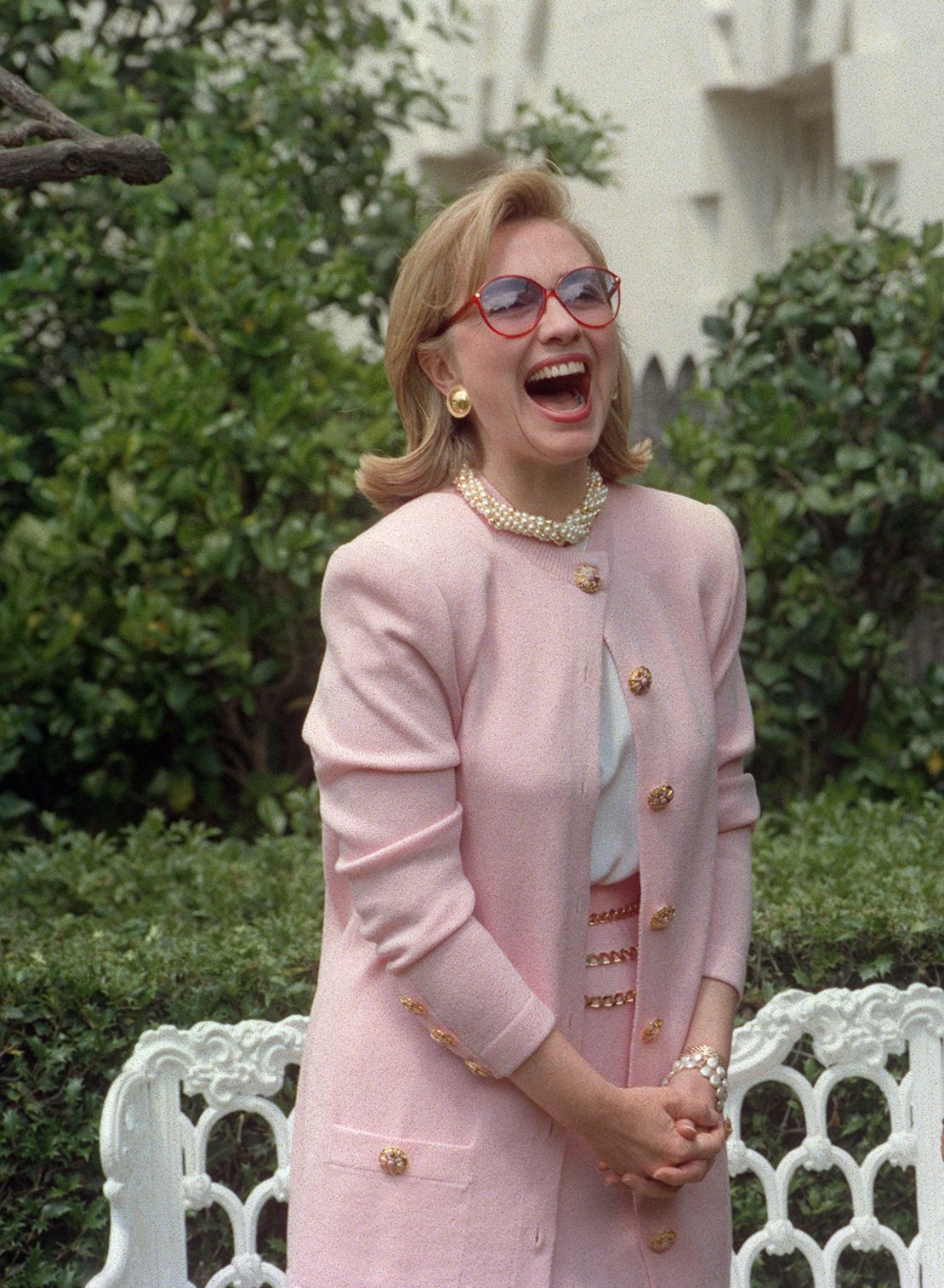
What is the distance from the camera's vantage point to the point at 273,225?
5379mm

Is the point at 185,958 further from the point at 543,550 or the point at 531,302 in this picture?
the point at 531,302

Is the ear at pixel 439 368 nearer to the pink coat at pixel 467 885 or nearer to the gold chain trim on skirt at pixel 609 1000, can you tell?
the pink coat at pixel 467 885

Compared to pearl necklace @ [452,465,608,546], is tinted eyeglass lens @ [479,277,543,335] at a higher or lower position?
higher

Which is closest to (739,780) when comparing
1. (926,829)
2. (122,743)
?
(926,829)

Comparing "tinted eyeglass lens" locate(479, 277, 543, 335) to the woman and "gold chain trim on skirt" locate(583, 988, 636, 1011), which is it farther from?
"gold chain trim on skirt" locate(583, 988, 636, 1011)

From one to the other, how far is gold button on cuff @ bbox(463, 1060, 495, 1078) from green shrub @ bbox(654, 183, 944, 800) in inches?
121

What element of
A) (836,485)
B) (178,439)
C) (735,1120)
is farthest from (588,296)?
(836,485)

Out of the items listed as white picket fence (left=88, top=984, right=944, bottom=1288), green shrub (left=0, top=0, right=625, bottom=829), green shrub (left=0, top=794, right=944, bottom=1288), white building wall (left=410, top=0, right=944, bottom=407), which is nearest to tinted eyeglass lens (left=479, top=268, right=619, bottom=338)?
white picket fence (left=88, top=984, right=944, bottom=1288)

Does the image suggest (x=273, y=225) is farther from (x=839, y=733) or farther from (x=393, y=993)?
(x=393, y=993)

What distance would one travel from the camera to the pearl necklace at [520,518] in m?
2.05

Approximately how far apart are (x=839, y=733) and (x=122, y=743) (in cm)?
190

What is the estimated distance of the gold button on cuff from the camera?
1.93 meters

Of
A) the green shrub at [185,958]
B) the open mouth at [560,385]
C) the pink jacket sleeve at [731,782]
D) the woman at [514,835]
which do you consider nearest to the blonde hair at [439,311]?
the woman at [514,835]

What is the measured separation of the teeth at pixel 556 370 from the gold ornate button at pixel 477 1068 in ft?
2.27
